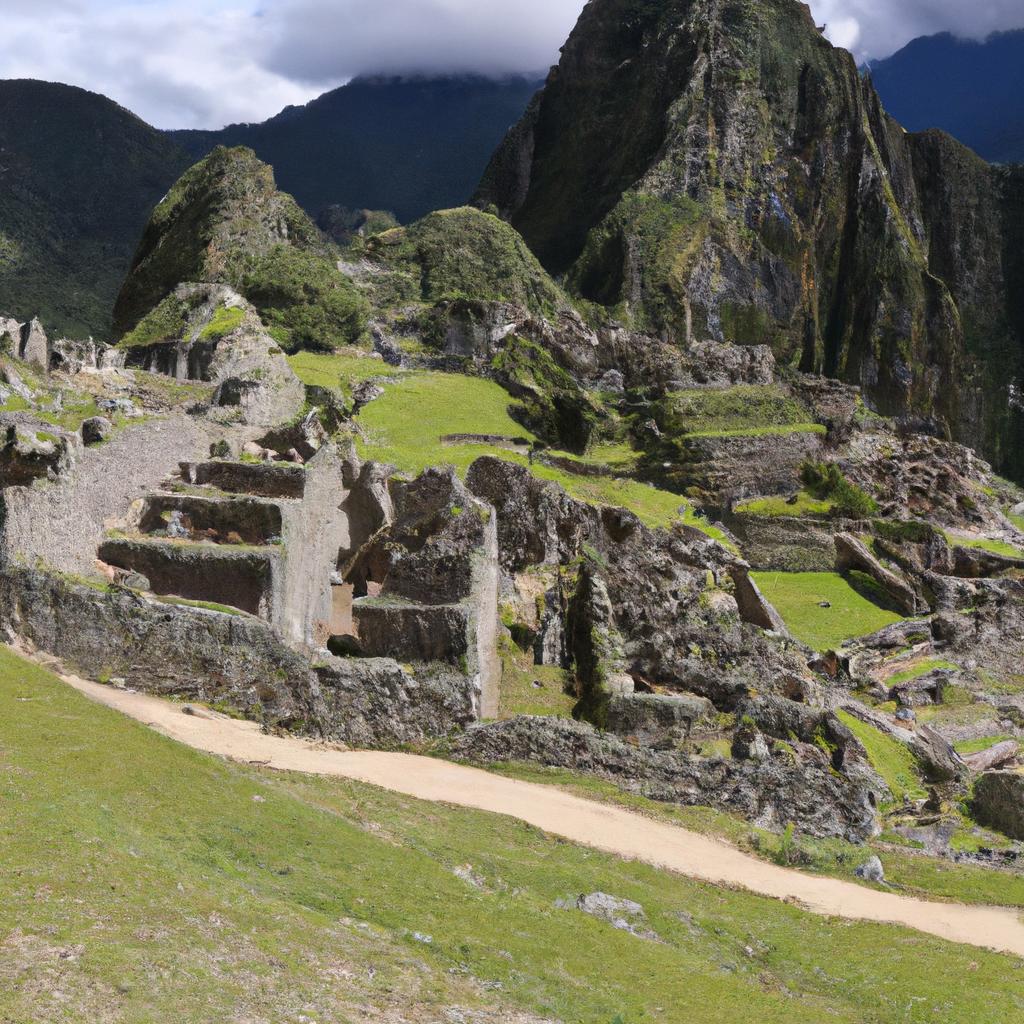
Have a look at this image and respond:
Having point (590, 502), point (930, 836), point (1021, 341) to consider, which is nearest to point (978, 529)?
point (590, 502)

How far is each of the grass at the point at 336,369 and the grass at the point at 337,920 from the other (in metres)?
22.0

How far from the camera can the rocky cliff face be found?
290ft

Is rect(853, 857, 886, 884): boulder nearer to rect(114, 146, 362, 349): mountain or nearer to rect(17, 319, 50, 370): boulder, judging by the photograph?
rect(17, 319, 50, 370): boulder

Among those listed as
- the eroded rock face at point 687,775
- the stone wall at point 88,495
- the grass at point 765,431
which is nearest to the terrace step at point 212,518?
the stone wall at point 88,495

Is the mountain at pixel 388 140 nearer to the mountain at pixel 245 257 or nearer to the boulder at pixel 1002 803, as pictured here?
the mountain at pixel 245 257

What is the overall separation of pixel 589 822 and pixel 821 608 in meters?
19.8

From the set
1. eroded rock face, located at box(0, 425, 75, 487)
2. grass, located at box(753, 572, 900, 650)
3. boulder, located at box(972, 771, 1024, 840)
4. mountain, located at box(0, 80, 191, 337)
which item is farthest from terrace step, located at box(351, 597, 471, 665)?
mountain, located at box(0, 80, 191, 337)

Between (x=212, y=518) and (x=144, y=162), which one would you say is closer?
(x=212, y=518)

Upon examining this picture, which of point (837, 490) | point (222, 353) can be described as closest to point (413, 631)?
point (222, 353)

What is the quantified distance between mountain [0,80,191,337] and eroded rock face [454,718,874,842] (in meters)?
54.9

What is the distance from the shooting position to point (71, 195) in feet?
334

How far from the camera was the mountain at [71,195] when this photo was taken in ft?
249

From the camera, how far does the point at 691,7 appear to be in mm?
96938

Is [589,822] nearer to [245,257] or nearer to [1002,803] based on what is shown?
[1002,803]
